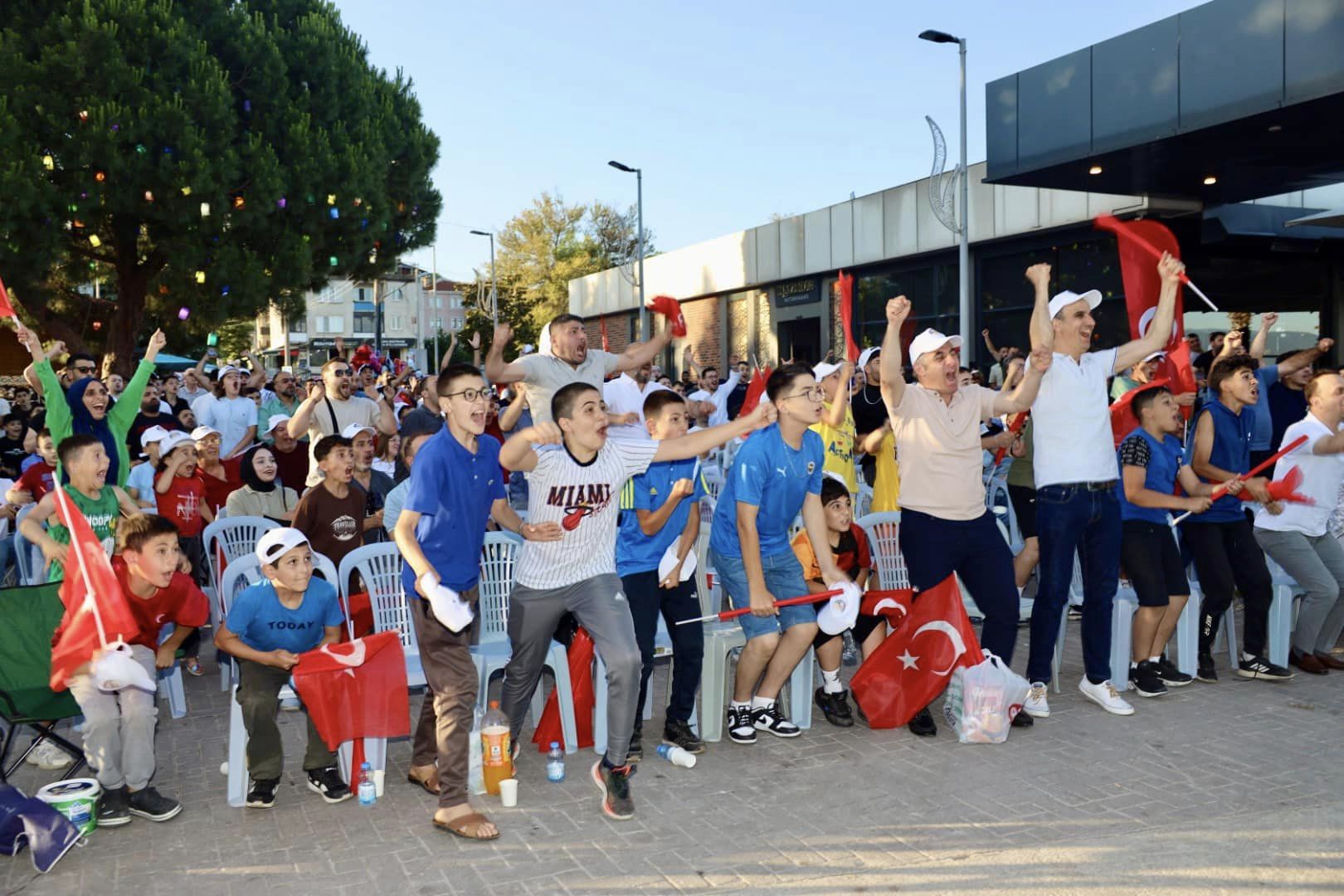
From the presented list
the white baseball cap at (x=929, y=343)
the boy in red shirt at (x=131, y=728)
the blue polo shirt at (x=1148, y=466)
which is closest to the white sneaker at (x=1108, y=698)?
the blue polo shirt at (x=1148, y=466)

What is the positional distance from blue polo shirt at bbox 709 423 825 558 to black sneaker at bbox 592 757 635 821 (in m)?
1.30

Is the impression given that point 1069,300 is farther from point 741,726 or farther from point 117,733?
point 117,733

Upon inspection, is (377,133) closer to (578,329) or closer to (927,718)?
(578,329)

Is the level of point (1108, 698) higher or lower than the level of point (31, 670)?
lower

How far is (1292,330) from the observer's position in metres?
18.3

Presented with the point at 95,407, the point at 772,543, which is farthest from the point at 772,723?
the point at 95,407

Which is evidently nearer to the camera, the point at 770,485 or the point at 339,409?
the point at 770,485

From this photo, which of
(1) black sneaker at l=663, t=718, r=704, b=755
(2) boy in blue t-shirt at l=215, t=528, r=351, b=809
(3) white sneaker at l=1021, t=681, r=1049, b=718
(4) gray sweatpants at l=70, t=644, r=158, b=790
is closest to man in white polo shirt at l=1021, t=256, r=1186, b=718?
(3) white sneaker at l=1021, t=681, r=1049, b=718

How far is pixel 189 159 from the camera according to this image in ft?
61.4

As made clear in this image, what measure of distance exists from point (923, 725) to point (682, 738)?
1.19 m

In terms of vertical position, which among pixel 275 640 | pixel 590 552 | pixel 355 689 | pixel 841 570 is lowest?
pixel 355 689

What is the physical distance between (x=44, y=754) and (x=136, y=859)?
1.43m

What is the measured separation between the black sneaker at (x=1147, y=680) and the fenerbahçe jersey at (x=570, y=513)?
3.23 m

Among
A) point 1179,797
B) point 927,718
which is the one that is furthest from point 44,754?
point 1179,797
